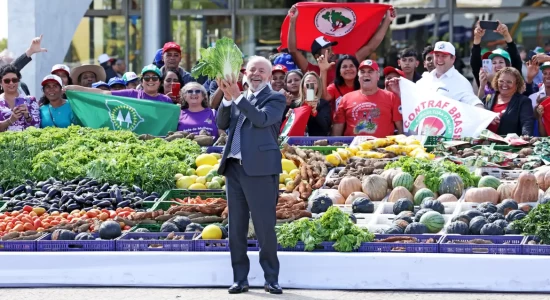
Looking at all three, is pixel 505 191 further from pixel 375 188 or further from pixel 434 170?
pixel 375 188

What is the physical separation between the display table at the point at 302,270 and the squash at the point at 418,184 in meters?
2.05

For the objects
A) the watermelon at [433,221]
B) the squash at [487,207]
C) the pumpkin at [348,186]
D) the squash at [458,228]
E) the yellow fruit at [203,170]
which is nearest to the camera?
the squash at [458,228]

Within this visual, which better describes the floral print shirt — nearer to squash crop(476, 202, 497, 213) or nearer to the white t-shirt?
the white t-shirt

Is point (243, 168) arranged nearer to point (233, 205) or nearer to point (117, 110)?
point (233, 205)

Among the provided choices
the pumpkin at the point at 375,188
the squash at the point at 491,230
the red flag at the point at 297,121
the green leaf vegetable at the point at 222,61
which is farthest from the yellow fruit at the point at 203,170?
the squash at the point at 491,230

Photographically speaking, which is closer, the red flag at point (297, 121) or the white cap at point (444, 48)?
A: the red flag at point (297, 121)

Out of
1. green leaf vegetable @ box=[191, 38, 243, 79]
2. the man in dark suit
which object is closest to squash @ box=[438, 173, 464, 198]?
the man in dark suit

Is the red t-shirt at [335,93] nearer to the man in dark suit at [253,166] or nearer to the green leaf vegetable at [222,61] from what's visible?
the green leaf vegetable at [222,61]

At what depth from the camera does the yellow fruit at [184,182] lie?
11516 mm

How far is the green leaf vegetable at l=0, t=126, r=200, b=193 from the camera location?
37.9 ft

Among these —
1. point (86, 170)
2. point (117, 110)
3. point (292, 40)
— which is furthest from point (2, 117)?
point (292, 40)

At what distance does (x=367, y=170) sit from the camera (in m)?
11.5

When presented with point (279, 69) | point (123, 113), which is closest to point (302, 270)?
point (279, 69)

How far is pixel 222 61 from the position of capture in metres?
8.77
